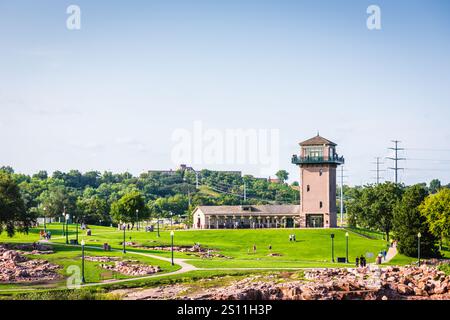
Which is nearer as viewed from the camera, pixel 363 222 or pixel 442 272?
pixel 442 272

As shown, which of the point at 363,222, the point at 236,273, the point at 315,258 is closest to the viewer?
the point at 236,273

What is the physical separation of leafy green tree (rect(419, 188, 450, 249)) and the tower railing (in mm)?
30834

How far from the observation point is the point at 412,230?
79.2m

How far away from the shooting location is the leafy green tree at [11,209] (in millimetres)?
77062

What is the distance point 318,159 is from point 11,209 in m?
51.9

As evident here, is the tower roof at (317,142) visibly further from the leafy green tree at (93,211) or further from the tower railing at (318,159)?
the leafy green tree at (93,211)

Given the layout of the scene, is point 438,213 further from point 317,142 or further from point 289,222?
point 289,222

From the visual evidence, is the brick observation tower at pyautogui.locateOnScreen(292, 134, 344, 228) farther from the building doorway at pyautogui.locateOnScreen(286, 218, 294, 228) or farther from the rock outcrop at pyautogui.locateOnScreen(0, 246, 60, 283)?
the rock outcrop at pyautogui.locateOnScreen(0, 246, 60, 283)

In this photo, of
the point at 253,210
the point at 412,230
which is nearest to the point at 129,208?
the point at 253,210

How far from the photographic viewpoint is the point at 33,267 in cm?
6125

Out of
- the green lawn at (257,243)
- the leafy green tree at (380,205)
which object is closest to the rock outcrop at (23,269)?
the green lawn at (257,243)

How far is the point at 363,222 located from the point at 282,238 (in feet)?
52.0

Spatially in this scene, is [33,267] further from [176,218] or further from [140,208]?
[176,218]
